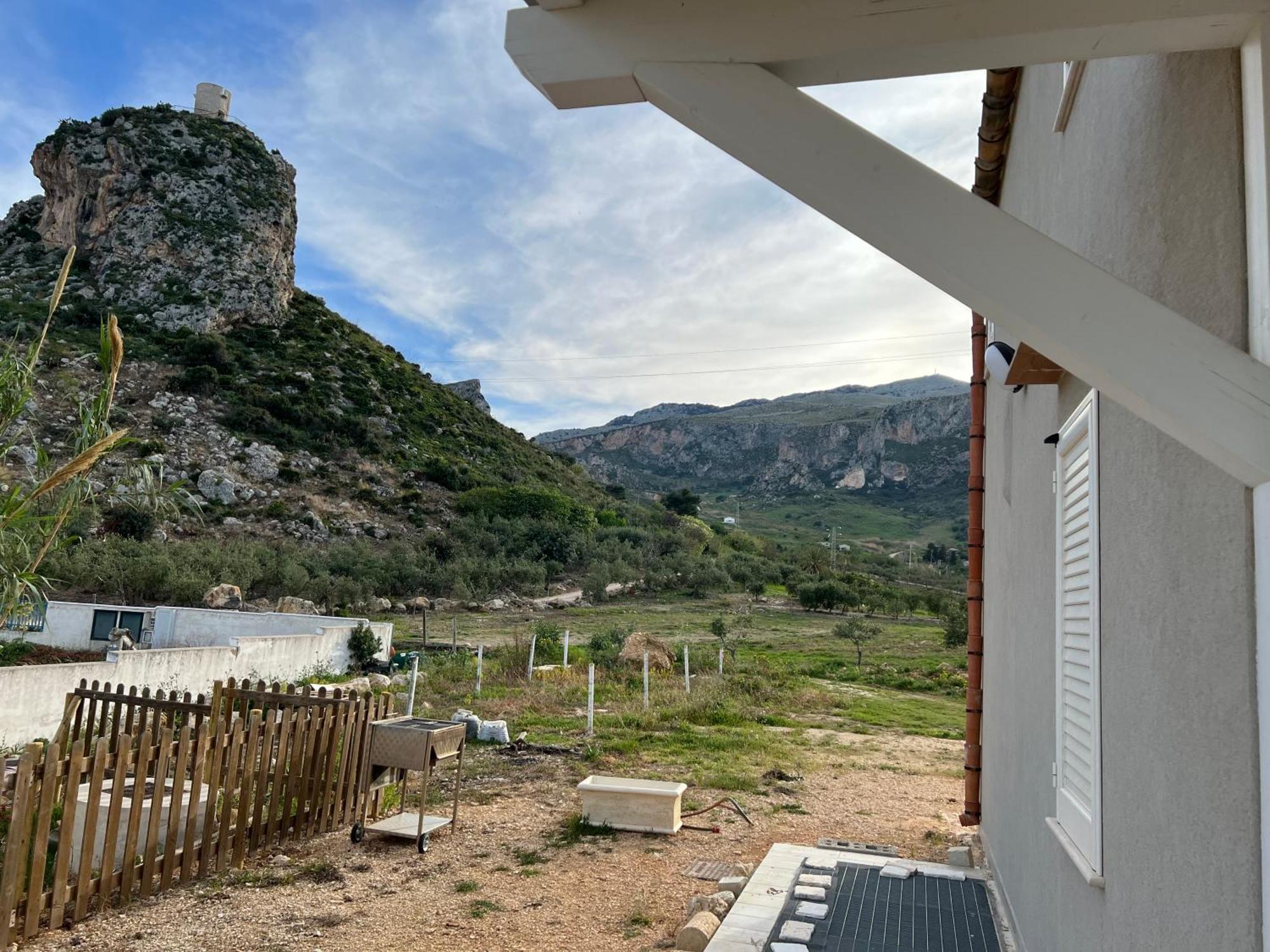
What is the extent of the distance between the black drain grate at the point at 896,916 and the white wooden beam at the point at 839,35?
159 inches

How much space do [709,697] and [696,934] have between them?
8.54 meters

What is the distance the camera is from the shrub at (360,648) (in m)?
15.1

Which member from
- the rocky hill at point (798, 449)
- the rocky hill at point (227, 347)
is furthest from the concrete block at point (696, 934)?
the rocky hill at point (798, 449)

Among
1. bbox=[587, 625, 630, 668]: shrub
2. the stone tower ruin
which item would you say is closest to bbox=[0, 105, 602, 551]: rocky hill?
the stone tower ruin

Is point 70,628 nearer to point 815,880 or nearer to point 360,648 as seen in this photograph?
point 360,648

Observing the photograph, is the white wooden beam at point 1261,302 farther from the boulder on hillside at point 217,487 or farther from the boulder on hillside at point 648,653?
the boulder on hillside at point 217,487

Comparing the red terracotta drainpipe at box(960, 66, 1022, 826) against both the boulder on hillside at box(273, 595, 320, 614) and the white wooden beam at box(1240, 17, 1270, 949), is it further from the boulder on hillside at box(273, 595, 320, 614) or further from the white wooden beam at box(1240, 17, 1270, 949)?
the boulder on hillside at box(273, 595, 320, 614)

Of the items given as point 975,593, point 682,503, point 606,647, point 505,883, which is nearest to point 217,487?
point 606,647

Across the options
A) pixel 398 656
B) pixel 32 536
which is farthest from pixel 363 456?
pixel 32 536

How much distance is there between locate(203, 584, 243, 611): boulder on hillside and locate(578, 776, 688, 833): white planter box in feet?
49.1

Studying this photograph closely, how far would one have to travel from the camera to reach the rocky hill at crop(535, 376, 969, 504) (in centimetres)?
8581

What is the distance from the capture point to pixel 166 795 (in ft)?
18.6

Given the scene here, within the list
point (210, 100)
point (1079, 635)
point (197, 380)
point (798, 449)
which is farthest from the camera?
point (798, 449)

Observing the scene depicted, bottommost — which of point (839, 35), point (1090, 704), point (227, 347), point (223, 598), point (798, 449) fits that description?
point (223, 598)
